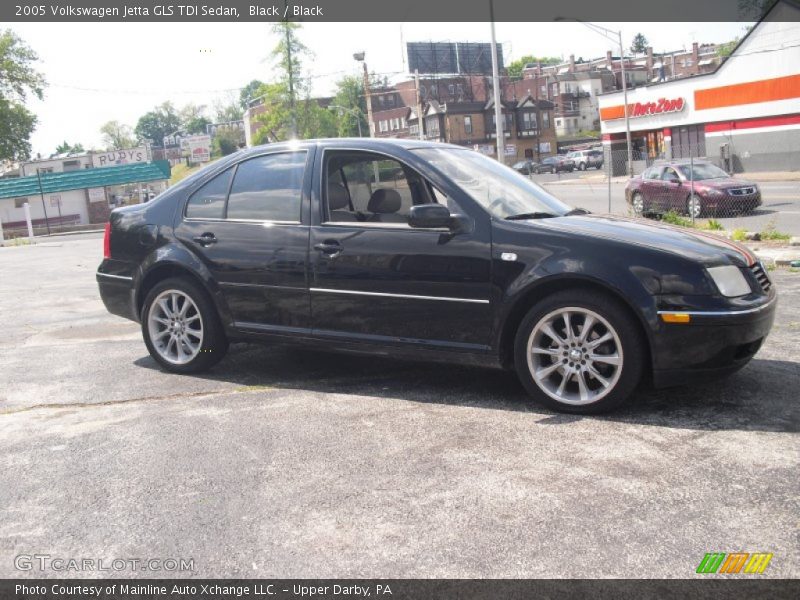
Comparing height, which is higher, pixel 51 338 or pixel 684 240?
pixel 684 240

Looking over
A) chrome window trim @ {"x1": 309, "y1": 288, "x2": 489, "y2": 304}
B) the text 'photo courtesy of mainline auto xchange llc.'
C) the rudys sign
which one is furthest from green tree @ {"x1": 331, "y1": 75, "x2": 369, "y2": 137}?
chrome window trim @ {"x1": 309, "y1": 288, "x2": 489, "y2": 304}

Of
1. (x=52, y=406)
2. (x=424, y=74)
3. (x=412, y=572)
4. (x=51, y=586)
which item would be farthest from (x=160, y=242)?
(x=424, y=74)

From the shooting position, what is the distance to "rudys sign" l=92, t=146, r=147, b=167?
253 ft

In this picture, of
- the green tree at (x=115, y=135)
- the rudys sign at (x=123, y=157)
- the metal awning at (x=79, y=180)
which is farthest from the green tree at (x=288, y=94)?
the green tree at (x=115, y=135)

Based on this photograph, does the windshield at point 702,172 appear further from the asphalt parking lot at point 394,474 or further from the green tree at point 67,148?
the green tree at point 67,148

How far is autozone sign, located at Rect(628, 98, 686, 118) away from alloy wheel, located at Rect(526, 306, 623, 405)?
5102 cm

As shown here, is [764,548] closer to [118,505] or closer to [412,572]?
[412,572]

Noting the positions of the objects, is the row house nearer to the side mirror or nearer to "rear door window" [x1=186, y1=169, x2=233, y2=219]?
"rear door window" [x1=186, y1=169, x2=233, y2=219]

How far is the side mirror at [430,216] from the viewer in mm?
5008

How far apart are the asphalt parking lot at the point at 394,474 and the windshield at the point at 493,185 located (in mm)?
1234

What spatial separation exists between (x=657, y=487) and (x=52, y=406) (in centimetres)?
409

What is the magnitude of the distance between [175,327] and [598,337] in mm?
3303

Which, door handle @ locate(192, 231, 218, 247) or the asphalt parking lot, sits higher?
door handle @ locate(192, 231, 218, 247)

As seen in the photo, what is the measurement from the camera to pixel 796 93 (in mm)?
42031
